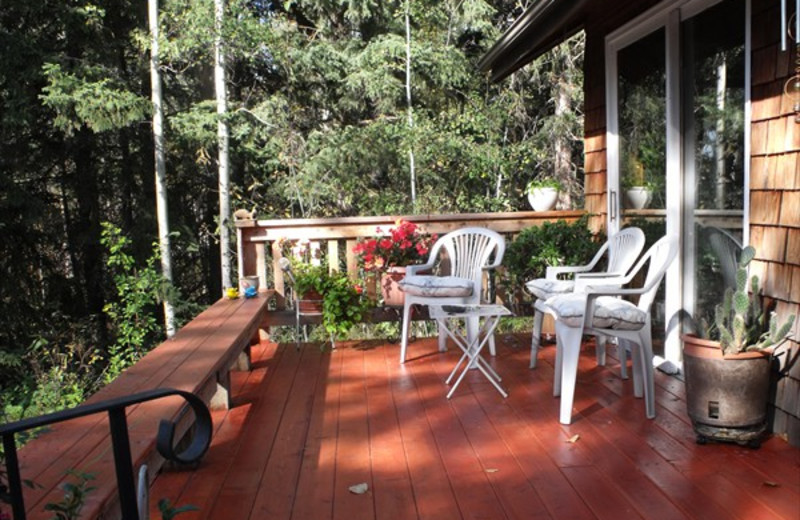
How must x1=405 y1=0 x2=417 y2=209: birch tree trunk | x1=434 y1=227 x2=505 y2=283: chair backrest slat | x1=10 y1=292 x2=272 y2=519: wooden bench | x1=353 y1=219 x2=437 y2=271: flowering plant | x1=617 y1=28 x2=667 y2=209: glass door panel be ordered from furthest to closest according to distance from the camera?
x1=405 y1=0 x2=417 y2=209: birch tree trunk → x1=353 y1=219 x2=437 y2=271: flowering plant → x1=434 y1=227 x2=505 y2=283: chair backrest slat → x1=617 y1=28 x2=667 y2=209: glass door panel → x1=10 y1=292 x2=272 y2=519: wooden bench

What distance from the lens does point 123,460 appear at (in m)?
1.36

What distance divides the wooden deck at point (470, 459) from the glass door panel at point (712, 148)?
680mm

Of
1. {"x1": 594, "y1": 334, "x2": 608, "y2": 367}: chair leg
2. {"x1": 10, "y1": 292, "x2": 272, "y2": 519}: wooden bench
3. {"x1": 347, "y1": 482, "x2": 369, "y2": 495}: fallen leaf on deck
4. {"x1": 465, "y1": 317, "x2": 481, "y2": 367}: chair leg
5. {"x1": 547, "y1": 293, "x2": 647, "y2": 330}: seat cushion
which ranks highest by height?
→ {"x1": 547, "y1": 293, "x2": 647, "y2": 330}: seat cushion

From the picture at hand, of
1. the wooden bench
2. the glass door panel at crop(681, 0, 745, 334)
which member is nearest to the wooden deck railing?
the wooden bench

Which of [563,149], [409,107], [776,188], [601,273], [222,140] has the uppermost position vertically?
[409,107]

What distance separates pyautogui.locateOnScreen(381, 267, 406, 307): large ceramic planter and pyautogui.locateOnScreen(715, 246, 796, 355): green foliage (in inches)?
91.8

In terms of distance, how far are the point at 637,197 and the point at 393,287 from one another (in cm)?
174

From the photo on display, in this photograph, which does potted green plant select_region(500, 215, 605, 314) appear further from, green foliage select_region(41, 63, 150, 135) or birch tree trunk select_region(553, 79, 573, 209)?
birch tree trunk select_region(553, 79, 573, 209)

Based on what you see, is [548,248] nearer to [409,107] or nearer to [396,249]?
[396,249]

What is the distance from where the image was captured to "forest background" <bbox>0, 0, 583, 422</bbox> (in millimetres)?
9633

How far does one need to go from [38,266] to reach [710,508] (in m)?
10.1

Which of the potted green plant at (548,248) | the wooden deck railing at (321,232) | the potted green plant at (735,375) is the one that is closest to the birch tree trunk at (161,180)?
the wooden deck railing at (321,232)

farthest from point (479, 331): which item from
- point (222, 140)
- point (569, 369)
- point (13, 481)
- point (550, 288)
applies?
point (222, 140)

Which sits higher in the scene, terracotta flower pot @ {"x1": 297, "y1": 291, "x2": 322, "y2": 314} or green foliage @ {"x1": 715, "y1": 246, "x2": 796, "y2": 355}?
green foliage @ {"x1": 715, "y1": 246, "x2": 796, "y2": 355}
